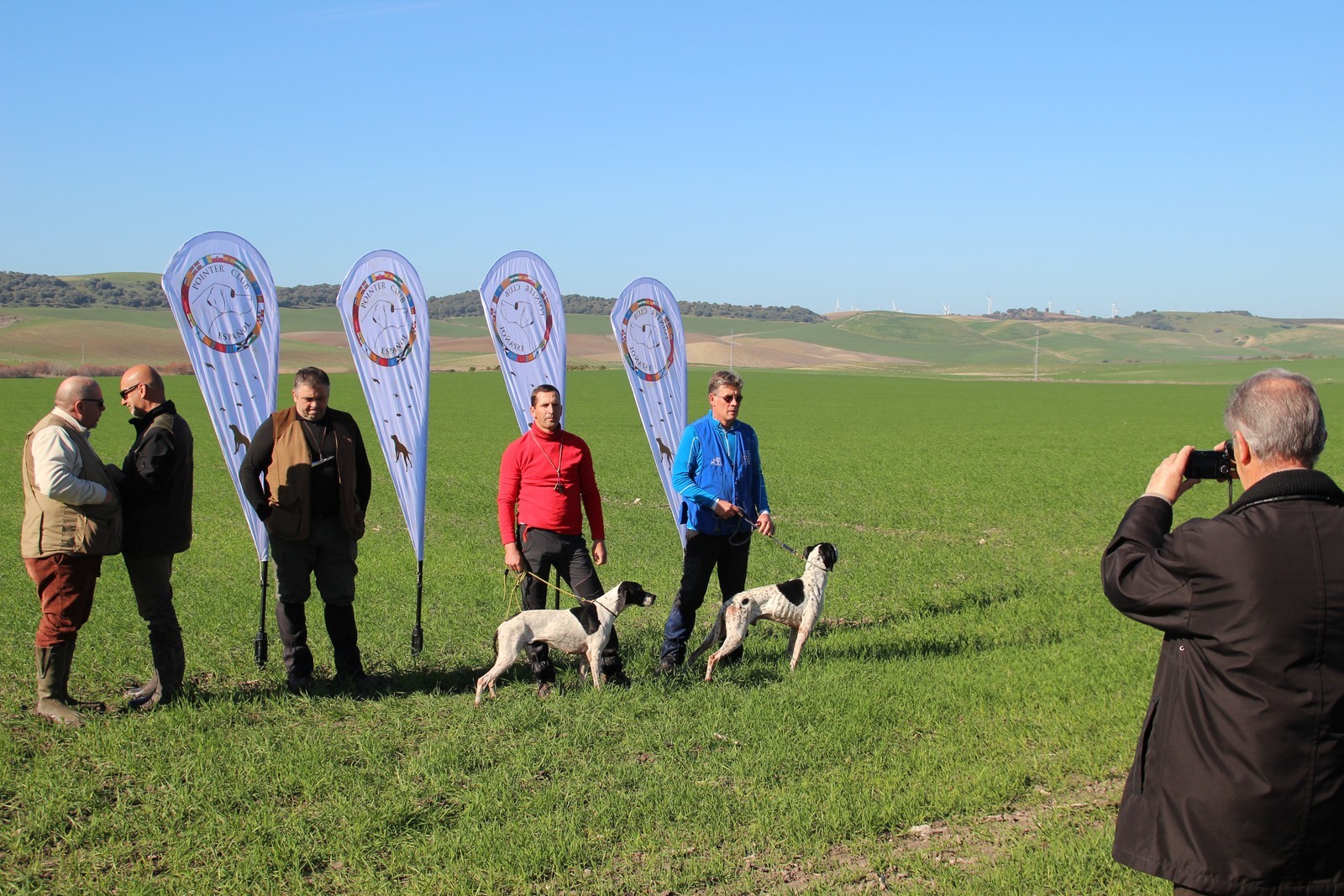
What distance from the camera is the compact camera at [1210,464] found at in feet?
10.4

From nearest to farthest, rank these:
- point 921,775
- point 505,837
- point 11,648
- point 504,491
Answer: point 505,837, point 921,775, point 504,491, point 11,648

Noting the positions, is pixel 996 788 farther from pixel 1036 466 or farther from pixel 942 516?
pixel 1036 466

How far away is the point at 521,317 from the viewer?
8.88 metres

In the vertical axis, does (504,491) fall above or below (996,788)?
above

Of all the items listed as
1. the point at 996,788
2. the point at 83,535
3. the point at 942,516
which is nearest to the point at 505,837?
the point at 996,788

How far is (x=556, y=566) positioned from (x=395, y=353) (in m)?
2.43

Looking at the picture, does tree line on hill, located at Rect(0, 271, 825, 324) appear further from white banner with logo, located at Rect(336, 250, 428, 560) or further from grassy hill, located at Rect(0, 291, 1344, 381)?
white banner with logo, located at Rect(336, 250, 428, 560)

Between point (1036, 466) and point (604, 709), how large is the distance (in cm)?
2032

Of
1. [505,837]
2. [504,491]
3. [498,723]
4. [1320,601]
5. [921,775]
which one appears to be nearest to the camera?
[1320,601]

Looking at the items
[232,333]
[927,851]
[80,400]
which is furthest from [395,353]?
[927,851]

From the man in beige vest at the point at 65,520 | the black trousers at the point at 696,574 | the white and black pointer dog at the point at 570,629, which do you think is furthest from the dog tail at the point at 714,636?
the man in beige vest at the point at 65,520

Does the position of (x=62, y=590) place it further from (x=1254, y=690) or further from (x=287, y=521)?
(x=1254, y=690)

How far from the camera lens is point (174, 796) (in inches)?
207

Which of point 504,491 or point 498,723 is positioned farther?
point 504,491
